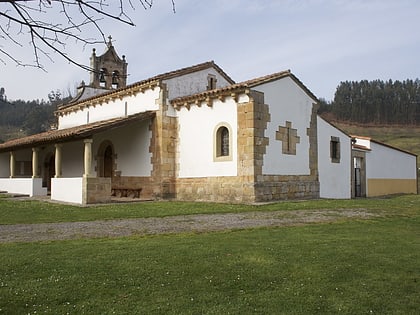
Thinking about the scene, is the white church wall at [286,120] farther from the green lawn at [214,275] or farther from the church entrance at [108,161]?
the green lawn at [214,275]

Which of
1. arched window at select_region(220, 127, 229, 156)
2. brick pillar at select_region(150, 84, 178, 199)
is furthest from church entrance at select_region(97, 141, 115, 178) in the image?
arched window at select_region(220, 127, 229, 156)

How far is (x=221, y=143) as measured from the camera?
16.0 metres

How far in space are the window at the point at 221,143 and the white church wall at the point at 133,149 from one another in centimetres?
304

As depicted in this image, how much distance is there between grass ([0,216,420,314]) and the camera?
388cm

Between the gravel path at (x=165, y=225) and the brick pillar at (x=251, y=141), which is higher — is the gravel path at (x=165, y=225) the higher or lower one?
the lower one

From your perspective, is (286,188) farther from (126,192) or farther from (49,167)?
(49,167)

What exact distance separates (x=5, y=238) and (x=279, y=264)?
4943mm

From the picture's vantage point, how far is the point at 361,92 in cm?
7262

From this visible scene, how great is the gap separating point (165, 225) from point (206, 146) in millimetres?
7343

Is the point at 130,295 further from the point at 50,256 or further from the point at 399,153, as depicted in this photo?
the point at 399,153

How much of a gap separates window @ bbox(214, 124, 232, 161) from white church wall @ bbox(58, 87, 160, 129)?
3052 millimetres

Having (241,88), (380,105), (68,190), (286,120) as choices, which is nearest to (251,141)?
(241,88)

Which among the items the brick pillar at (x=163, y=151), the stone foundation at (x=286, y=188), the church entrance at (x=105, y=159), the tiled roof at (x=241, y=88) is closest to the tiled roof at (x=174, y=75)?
the brick pillar at (x=163, y=151)

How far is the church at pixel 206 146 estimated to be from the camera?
15.0 m
